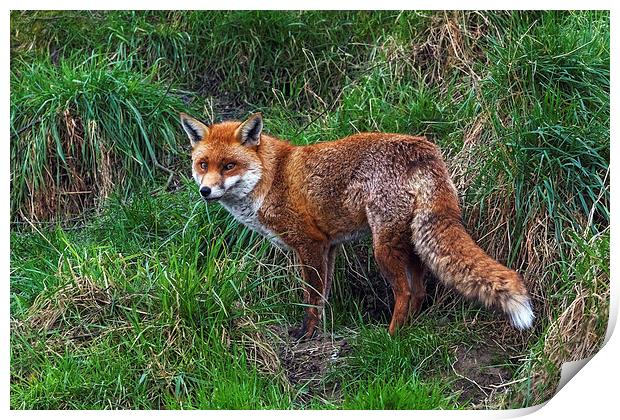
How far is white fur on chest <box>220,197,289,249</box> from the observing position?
4570 mm

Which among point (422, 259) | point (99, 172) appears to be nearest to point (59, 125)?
point (99, 172)

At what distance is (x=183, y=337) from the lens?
4148 mm

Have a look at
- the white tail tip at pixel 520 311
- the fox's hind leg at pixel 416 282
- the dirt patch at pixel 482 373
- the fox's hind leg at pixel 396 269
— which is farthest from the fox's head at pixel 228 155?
the white tail tip at pixel 520 311

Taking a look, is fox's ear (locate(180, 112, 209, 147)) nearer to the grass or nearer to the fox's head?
the fox's head

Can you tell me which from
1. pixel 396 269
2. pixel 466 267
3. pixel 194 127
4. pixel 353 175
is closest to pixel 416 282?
pixel 396 269

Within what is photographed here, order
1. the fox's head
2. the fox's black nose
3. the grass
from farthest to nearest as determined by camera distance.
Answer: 1. the fox's head
2. the fox's black nose
3. the grass

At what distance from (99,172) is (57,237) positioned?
→ 1.74ft

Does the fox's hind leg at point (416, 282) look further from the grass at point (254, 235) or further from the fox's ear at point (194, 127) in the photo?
the fox's ear at point (194, 127)

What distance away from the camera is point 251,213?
4.58 metres

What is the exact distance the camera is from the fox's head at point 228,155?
4.50 meters

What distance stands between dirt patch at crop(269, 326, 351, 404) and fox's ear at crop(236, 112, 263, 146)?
3.27 ft

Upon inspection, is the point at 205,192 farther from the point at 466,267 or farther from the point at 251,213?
the point at 466,267

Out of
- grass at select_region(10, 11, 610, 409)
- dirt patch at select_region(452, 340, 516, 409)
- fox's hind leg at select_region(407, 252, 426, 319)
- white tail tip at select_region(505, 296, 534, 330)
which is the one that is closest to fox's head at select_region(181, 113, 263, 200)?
grass at select_region(10, 11, 610, 409)
